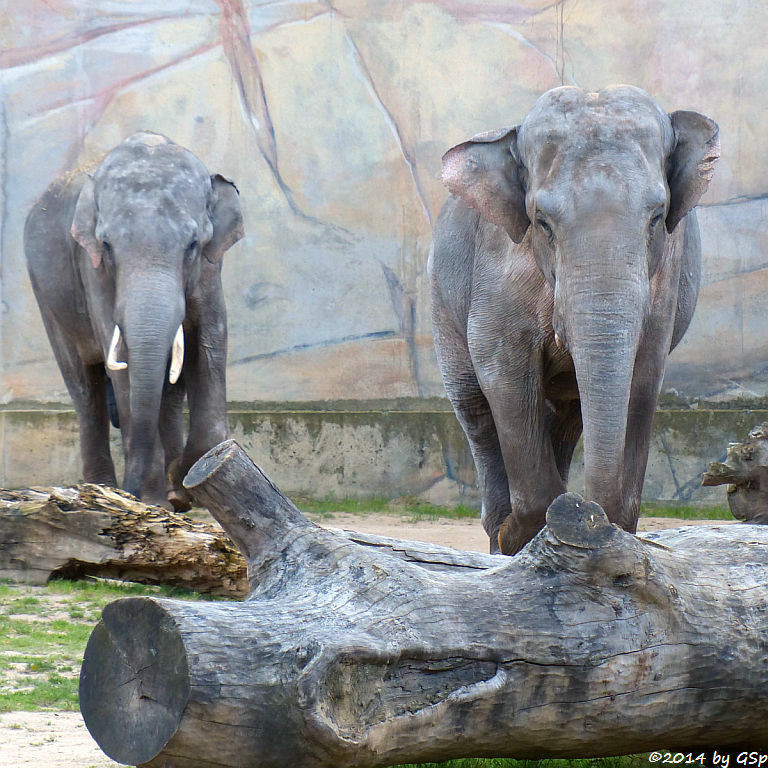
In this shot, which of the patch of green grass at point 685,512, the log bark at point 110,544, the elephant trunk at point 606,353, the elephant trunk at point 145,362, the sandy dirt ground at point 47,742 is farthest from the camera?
the patch of green grass at point 685,512

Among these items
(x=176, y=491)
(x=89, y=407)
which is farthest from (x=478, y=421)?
(x=89, y=407)

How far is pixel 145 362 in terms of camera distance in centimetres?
565

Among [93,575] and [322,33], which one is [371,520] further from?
[322,33]

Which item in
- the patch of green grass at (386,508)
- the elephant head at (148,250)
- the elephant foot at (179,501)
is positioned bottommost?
the patch of green grass at (386,508)

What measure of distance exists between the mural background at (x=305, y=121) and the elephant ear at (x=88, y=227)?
319 centimetres

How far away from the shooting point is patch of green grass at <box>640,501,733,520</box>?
26.6 feet

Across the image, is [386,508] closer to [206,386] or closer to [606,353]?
[206,386]

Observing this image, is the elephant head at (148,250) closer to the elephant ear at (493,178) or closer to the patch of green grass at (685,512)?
the elephant ear at (493,178)

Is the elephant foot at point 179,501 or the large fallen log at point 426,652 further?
the elephant foot at point 179,501

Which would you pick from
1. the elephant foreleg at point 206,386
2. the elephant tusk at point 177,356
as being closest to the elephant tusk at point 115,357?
the elephant tusk at point 177,356

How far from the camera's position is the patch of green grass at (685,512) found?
8.09 m

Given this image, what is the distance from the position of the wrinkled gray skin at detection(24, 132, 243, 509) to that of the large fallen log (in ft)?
10.7

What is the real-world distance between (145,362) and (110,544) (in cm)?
114

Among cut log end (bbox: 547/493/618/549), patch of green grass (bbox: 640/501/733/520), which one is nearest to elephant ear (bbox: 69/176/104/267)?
patch of green grass (bbox: 640/501/733/520)
